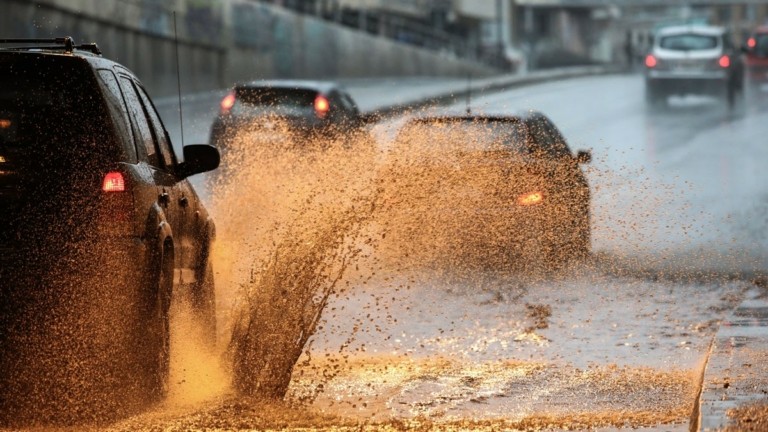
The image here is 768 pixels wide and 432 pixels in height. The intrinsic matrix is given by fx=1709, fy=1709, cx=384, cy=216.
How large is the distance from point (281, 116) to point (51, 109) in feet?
45.0

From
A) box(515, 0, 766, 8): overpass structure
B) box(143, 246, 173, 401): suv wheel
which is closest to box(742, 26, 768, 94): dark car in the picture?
box(143, 246, 173, 401): suv wheel

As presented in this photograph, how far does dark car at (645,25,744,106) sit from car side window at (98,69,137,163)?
102 ft

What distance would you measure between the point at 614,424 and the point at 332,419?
1.19 meters

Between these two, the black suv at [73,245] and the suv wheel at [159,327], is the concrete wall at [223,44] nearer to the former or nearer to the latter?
the suv wheel at [159,327]

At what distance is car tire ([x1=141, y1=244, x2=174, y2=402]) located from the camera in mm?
7008

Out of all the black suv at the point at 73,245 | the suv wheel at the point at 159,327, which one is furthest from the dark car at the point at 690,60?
the black suv at the point at 73,245

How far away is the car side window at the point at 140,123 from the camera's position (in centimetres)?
752

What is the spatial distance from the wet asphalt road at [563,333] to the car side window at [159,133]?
1.28 m

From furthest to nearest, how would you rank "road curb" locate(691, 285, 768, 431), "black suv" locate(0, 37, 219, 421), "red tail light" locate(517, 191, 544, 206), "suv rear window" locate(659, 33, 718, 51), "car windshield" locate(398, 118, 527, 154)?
"suv rear window" locate(659, 33, 718, 51)
"car windshield" locate(398, 118, 527, 154)
"red tail light" locate(517, 191, 544, 206)
"black suv" locate(0, 37, 219, 421)
"road curb" locate(691, 285, 768, 431)

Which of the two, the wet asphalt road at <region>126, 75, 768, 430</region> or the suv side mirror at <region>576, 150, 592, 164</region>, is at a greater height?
the suv side mirror at <region>576, 150, 592, 164</region>

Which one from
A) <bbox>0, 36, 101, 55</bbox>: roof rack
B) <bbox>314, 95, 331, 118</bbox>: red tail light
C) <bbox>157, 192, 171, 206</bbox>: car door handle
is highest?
<bbox>0, 36, 101, 55</bbox>: roof rack

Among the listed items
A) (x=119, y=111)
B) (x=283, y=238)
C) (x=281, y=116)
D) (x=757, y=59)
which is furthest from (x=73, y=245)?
(x=757, y=59)

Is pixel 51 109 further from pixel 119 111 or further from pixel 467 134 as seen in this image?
pixel 467 134

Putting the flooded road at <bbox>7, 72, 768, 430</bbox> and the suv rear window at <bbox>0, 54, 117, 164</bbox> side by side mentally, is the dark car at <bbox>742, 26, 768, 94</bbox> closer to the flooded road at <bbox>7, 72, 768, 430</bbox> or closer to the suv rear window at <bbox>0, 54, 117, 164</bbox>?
the flooded road at <bbox>7, 72, 768, 430</bbox>
